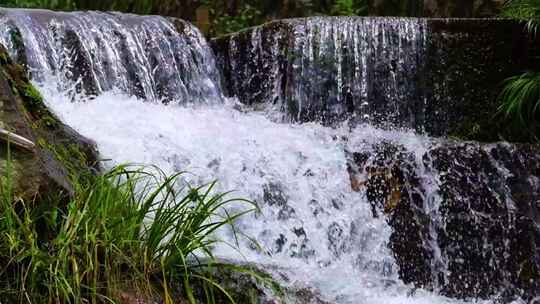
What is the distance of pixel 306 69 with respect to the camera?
6945mm

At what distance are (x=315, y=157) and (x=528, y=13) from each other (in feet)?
8.21

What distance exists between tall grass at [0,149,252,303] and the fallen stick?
0.52 feet

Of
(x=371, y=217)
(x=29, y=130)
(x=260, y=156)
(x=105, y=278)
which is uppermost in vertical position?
(x=29, y=130)

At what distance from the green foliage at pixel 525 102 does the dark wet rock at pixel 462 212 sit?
2.55 feet

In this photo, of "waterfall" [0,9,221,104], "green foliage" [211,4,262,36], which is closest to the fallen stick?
"waterfall" [0,9,221,104]

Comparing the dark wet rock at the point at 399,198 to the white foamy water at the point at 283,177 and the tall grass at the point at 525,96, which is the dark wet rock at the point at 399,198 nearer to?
the white foamy water at the point at 283,177

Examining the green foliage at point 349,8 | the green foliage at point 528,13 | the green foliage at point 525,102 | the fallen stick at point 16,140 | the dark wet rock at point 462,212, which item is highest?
the green foliage at point 528,13

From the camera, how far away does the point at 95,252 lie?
260cm

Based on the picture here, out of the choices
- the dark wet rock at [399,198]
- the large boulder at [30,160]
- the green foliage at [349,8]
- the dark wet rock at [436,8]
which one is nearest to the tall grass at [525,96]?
the dark wet rock at [399,198]

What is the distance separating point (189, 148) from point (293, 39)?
225 centimetres

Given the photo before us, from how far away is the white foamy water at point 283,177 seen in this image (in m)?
4.56

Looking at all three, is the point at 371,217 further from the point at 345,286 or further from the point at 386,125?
the point at 386,125

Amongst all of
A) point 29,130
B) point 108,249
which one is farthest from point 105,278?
point 29,130

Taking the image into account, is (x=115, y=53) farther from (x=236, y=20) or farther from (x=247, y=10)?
(x=247, y=10)
